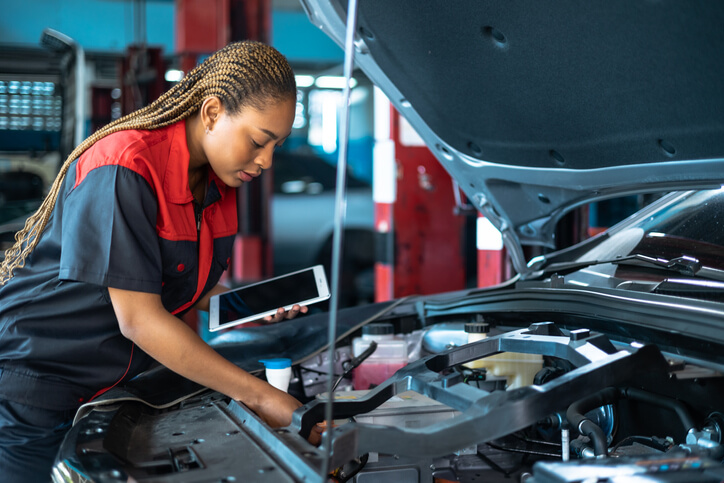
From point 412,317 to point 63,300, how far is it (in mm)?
954

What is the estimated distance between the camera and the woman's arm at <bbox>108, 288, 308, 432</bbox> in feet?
Answer: 4.07

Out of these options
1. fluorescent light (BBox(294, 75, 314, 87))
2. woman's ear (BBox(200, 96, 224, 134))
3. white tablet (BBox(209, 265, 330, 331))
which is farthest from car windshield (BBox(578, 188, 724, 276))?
fluorescent light (BBox(294, 75, 314, 87))

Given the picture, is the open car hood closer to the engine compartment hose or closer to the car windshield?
the car windshield

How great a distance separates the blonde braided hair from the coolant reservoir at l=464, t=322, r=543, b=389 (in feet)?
2.16

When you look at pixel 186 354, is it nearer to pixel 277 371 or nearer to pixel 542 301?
pixel 277 371

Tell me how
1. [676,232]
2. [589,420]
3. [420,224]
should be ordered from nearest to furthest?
1. [589,420]
2. [676,232]
3. [420,224]

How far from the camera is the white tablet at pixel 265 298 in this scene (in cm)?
166

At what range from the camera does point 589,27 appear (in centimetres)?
115

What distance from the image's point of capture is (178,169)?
137 centimetres

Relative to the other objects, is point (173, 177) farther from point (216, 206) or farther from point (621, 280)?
point (621, 280)

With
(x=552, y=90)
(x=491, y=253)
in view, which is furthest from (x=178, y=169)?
(x=491, y=253)

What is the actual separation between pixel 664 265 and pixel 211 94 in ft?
3.35

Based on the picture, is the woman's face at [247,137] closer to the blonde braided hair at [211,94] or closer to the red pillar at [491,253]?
the blonde braided hair at [211,94]

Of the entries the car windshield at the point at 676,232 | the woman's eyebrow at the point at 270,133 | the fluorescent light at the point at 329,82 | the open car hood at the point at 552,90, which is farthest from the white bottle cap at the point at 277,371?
the fluorescent light at the point at 329,82
